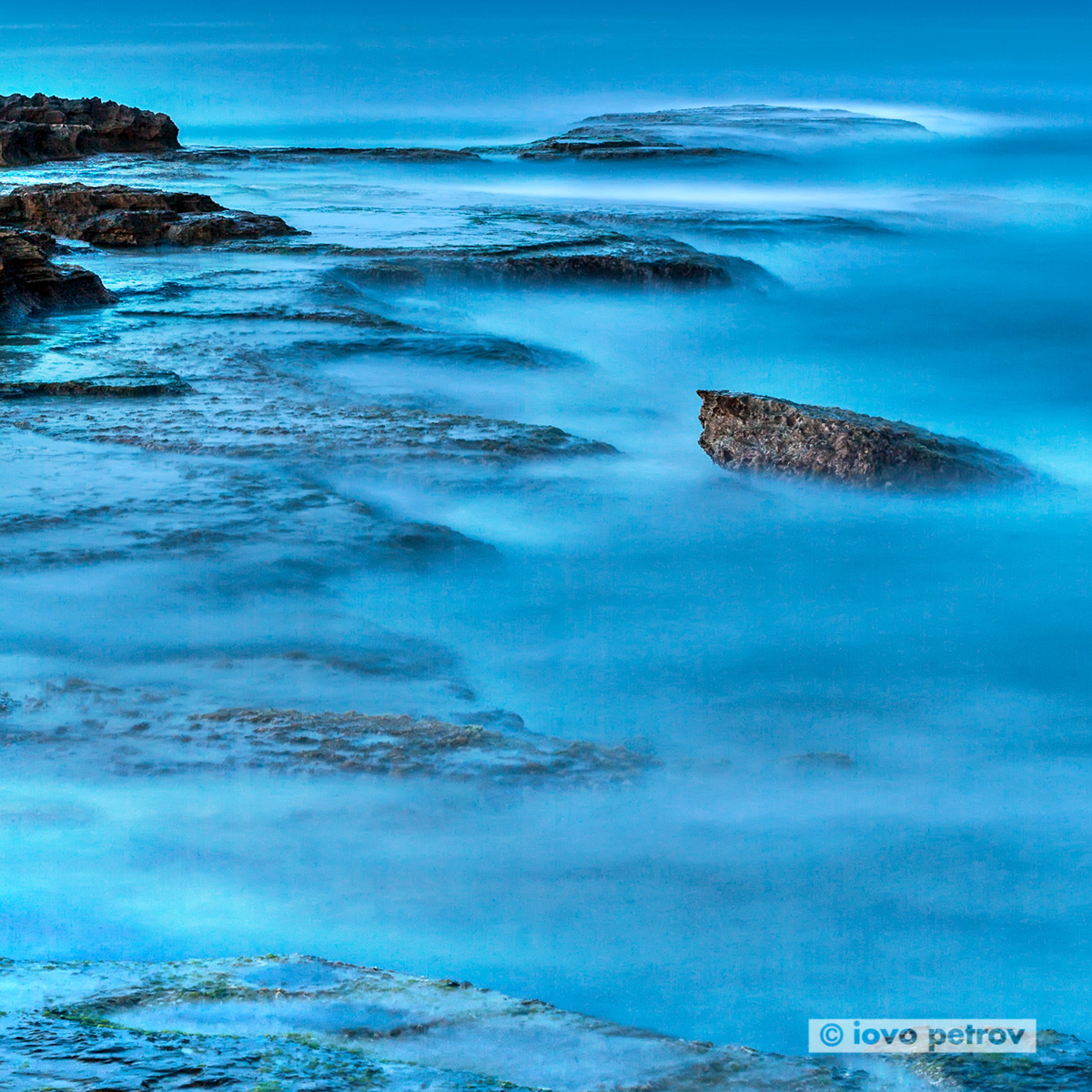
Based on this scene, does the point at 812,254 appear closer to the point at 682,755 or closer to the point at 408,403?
the point at 408,403

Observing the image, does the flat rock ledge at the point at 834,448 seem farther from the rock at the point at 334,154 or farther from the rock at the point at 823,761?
the rock at the point at 334,154

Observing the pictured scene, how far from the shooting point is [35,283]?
9.57m

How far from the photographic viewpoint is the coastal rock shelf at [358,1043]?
1905 millimetres


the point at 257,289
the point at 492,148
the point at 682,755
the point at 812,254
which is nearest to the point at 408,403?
the point at 257,289

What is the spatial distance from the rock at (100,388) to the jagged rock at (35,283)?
2.07 meters

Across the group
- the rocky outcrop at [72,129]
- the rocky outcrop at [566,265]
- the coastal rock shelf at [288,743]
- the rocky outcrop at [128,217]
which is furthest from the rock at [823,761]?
the rocky outcrop at [72,129]

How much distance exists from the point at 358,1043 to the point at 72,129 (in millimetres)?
28289

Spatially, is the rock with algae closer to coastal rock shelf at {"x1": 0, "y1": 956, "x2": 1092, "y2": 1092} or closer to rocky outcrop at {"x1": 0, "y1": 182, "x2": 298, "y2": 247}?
coastal rock shelf at {"x1": 0, "y1": 956, "x2": 1092, "y2": 1092}

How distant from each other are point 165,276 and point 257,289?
124 centimetres

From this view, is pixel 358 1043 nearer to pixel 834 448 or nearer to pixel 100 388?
pixel 834 448

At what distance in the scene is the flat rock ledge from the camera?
21.8ft

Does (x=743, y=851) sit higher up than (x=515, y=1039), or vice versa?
(x=743, y=851)

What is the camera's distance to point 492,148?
30.3m

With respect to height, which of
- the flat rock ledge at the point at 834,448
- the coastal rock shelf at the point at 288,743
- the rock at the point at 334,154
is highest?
the rock at the point at 334,154
